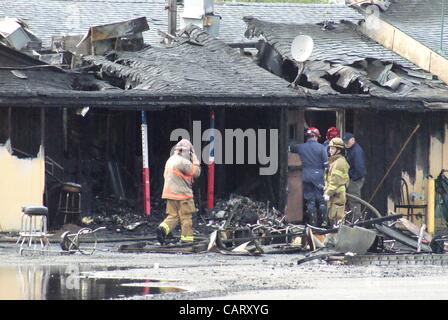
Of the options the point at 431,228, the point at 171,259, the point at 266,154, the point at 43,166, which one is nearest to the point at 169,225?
the point at 171,259

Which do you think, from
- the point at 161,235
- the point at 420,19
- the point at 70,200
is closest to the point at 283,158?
the point at 70,200

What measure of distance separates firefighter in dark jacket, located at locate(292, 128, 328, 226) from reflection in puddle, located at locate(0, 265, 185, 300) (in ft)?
23.0

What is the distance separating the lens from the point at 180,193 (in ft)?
70.2

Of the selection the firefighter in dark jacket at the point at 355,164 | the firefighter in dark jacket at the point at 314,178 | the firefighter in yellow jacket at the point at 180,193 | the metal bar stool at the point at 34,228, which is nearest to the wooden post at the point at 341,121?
the firefighter in dark jacket at the point at 355,164

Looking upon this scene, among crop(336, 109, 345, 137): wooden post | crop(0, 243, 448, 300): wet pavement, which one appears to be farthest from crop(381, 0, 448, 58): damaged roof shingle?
crop(0, 243, 448, 300): wet pavement

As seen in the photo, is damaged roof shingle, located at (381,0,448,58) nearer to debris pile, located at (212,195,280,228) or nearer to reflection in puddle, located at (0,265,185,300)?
debris pile, located at (212,195,280,228)

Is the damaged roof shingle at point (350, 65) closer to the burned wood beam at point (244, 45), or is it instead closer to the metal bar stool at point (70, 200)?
the burned wood beam at point (244, 45)

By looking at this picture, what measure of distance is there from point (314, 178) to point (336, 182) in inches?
60.0

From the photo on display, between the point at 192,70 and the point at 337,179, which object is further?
the point at 192,70

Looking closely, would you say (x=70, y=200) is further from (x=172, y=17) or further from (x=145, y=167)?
(x=172, y=17)

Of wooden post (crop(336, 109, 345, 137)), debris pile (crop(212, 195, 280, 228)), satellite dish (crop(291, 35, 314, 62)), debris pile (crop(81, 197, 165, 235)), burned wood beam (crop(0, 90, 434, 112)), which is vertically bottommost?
debris pile (crop(81, 197, 165, 235))

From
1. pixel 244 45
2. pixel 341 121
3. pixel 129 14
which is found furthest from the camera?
pixel 129 14

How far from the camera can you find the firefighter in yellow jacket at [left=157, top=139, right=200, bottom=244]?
21.3 m

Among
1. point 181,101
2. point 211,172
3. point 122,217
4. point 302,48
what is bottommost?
point 122,217
